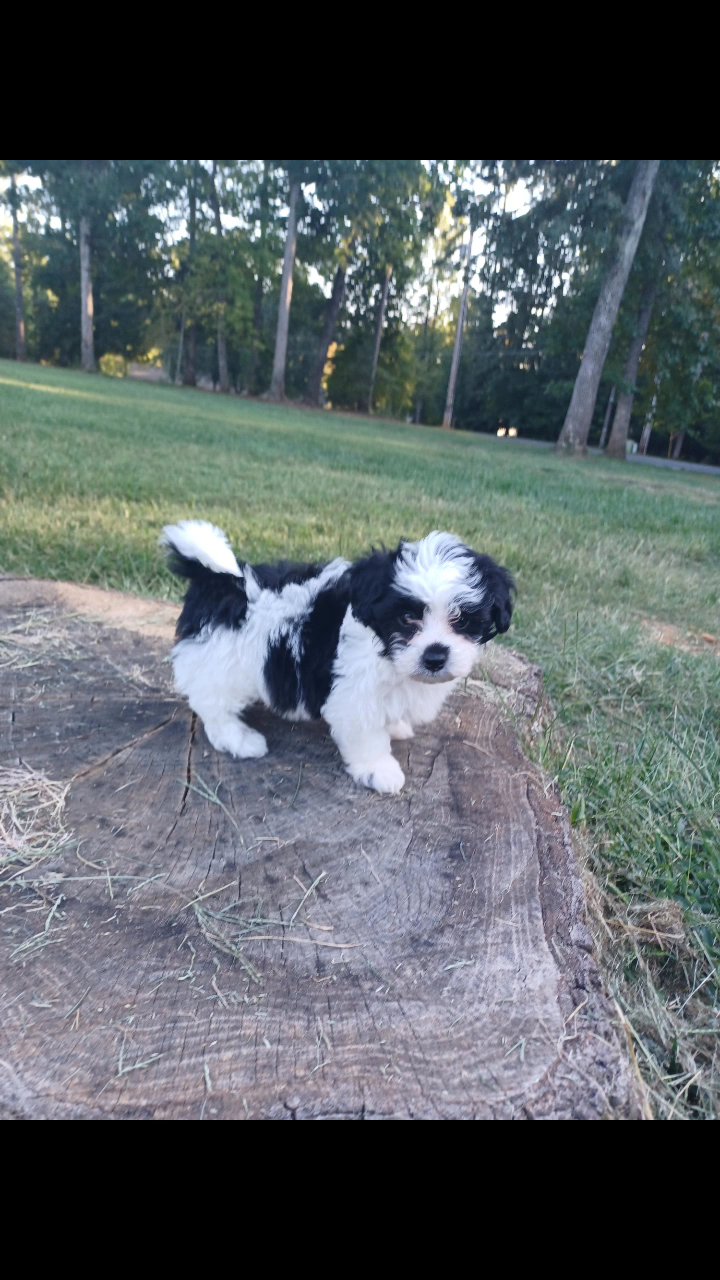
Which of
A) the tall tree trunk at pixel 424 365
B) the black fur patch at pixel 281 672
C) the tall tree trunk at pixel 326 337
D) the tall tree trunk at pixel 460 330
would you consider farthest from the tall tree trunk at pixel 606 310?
the tall tree trunk at pixel 424 365

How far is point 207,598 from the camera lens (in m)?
2.95

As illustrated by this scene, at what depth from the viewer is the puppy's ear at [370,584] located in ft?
8.38

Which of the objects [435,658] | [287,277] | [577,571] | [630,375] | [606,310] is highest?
[287,277]

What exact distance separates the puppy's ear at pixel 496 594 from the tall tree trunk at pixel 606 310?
22.0 metres

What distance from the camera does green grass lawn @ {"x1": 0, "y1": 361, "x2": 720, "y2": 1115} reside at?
2.36m

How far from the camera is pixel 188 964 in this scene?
5.68ft

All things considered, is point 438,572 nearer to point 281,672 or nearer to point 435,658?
point 435,658

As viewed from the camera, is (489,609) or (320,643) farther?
(320,643)

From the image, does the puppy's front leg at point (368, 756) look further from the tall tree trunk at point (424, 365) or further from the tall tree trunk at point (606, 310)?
the tall tree trunk at point (424, 365)

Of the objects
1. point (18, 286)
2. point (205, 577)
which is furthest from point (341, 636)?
point (18, 286)

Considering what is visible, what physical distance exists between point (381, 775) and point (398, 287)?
47101 millimetres

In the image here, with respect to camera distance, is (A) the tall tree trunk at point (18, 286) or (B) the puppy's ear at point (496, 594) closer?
(B) the puppy's ear at point (496, 594)
